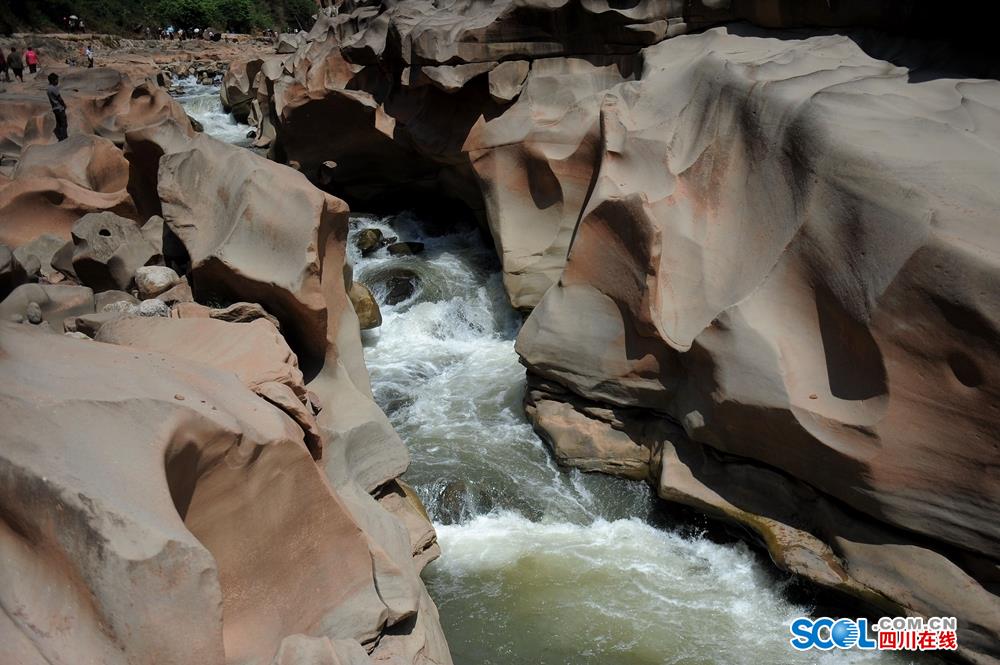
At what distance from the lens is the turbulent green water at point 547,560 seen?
209 inches

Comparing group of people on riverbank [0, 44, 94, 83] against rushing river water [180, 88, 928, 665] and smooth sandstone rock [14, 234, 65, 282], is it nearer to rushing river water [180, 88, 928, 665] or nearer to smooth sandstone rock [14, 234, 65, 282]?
smooth sandstone rock [14, 234, 65, 282]

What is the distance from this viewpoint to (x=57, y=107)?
12531 mm

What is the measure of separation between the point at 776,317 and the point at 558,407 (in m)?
2.15

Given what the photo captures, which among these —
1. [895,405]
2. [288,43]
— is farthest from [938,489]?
[288,43]

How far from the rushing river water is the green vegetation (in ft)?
94.0

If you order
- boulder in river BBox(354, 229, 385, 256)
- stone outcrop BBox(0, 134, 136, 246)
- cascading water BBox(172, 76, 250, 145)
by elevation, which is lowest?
cascading water BBox(172, 76, 250, 145)

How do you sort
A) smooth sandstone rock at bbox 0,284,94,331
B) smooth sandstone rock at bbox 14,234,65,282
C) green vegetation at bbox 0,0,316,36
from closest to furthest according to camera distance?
1. smooth sandstone rock at bbox 0,284,94,331
2. smooth sandstone rock at bbox 14,234,65,282
3. green vegetation at bbox 0,0,316,36

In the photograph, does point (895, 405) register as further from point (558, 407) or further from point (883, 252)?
point (558, 407)

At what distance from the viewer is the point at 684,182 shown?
6.73 meters

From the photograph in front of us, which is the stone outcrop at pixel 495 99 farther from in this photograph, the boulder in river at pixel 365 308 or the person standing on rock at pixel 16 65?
the person standing on rock at pixel 16 65

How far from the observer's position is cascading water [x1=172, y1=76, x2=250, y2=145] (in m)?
17.7

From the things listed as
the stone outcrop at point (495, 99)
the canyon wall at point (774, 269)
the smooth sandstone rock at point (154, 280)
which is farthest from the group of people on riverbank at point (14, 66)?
the smooth sandstone rock at point (154, 280)

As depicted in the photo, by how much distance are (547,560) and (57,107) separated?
10.7m

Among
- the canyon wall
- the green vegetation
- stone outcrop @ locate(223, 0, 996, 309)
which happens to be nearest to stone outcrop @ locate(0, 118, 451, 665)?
the canyon wall
